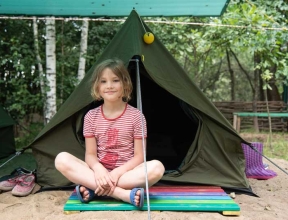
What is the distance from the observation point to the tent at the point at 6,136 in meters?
4.17

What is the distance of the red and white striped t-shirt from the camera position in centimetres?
228

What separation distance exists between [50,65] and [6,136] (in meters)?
1.20

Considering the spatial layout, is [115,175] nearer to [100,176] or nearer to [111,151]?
[100,176]

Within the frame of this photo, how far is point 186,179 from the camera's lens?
2.59 m

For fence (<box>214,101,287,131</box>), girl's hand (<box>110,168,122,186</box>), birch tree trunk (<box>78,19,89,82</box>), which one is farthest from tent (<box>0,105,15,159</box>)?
fence (<box>214,101,287,131</box>)

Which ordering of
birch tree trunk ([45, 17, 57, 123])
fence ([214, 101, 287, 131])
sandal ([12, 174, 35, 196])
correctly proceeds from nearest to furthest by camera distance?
sandal ([12, 174, 35, 196]) → birch tree trunk ([45, 17, 57, 123]) → fence ([214, 101, 287, 131])

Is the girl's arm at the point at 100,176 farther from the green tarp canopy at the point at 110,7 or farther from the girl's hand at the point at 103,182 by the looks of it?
the green tarp canopy at the point at 110,7

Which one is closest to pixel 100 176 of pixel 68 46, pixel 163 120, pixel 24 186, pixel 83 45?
pixel 24 186

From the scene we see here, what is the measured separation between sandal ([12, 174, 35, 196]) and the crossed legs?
22.7 inches

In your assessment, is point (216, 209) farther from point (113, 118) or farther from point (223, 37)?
point (223, 37)

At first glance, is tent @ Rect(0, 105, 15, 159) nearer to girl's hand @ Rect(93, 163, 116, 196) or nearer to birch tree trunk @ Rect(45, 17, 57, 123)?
birch tree trunk @ Rect(45, 17, 57, 123)

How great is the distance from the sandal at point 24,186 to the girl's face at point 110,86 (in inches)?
40.3

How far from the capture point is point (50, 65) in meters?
4.74

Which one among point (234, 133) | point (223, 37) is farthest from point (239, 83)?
point (234, 133)
